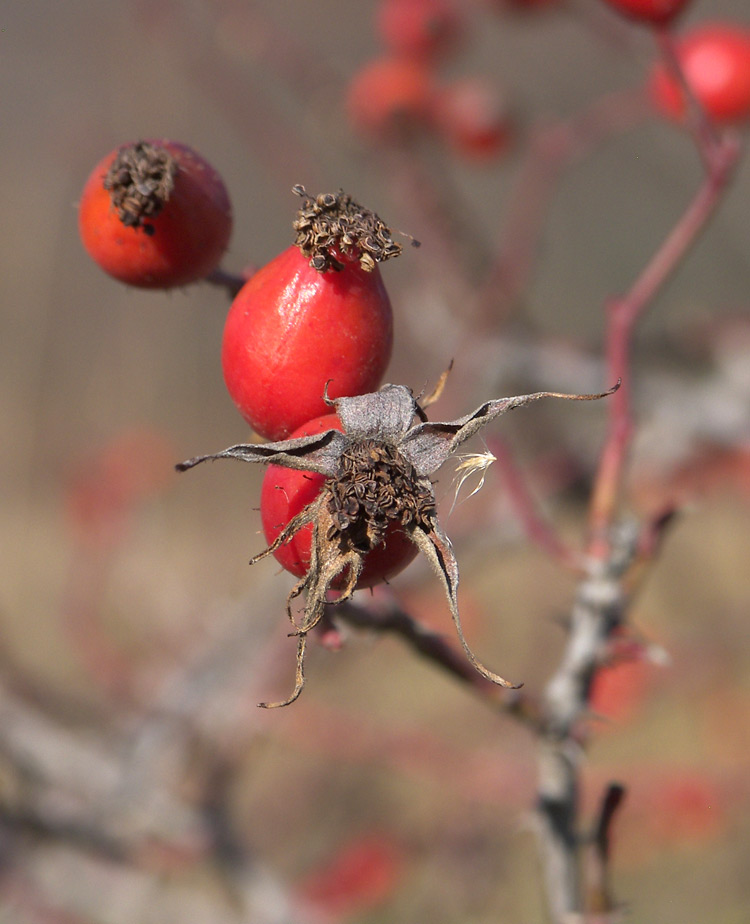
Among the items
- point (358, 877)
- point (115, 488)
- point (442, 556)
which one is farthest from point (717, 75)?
point (358, 877)

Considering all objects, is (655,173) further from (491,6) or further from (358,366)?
(358,366)

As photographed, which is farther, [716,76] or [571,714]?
[716,76]

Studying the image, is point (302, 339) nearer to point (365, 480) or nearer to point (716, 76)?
point (365, 480)

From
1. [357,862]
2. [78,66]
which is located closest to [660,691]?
[357,862]

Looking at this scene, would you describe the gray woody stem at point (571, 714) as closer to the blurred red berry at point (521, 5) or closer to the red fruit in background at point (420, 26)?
the blurred red berry at point (521, 5)

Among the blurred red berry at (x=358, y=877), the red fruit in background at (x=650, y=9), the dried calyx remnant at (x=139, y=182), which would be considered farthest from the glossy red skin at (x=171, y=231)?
the blurred red berry at (x=358, y=877)

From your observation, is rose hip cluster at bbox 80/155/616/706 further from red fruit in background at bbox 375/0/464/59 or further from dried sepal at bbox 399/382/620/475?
red fruit in background at bbox 375/0/464/59
